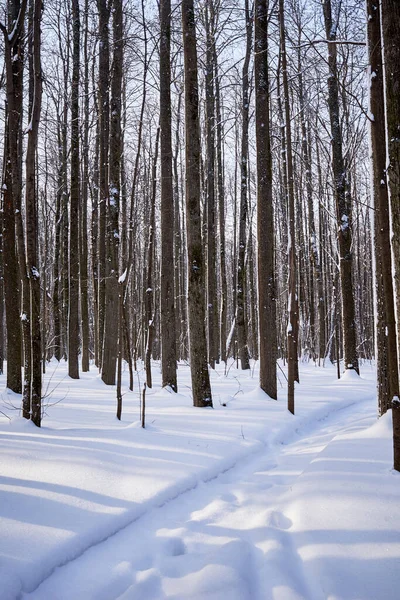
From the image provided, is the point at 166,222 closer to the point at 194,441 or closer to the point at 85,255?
the point at 194,441

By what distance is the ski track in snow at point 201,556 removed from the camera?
221 cm

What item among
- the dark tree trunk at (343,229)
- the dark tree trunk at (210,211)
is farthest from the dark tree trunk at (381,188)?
the dark tree trunk at (210,211)

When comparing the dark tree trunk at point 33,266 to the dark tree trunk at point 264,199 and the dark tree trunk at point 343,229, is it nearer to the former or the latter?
the dark tree trunk at point 264,199

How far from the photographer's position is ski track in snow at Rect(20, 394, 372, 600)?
2215 millimetres

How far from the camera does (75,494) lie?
10.4 feet

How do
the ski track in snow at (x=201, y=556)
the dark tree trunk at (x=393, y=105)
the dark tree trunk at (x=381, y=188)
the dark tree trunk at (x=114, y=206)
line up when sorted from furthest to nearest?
the dark tree trunk at (x=114, y=206) < the dark tree trunk at (x=381, y=188) < the dark tree trunk at (x=393, y=105) < the ski track in snow at (x=201, y=556)

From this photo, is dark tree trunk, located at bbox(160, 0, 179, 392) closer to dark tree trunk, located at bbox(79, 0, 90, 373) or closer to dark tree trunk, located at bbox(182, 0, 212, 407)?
dark tree trunk, located at bbox(182, 0, 212, 407)

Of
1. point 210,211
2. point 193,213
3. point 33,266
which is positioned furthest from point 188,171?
point 210,211

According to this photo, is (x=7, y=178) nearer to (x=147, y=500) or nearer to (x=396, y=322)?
(x=147, y=500)

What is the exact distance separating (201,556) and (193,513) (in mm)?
684

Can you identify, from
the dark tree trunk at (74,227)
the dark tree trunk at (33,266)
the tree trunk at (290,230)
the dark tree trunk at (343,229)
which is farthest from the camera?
the dark tree trunk at (343,229)

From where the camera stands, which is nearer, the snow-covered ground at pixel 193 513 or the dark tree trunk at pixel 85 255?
the snow-covered ground at pixel 193 513

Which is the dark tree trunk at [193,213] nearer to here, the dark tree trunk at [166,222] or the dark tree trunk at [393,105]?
the dark tree trunk at [166,222]

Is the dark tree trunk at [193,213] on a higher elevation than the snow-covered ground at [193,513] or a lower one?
higher
